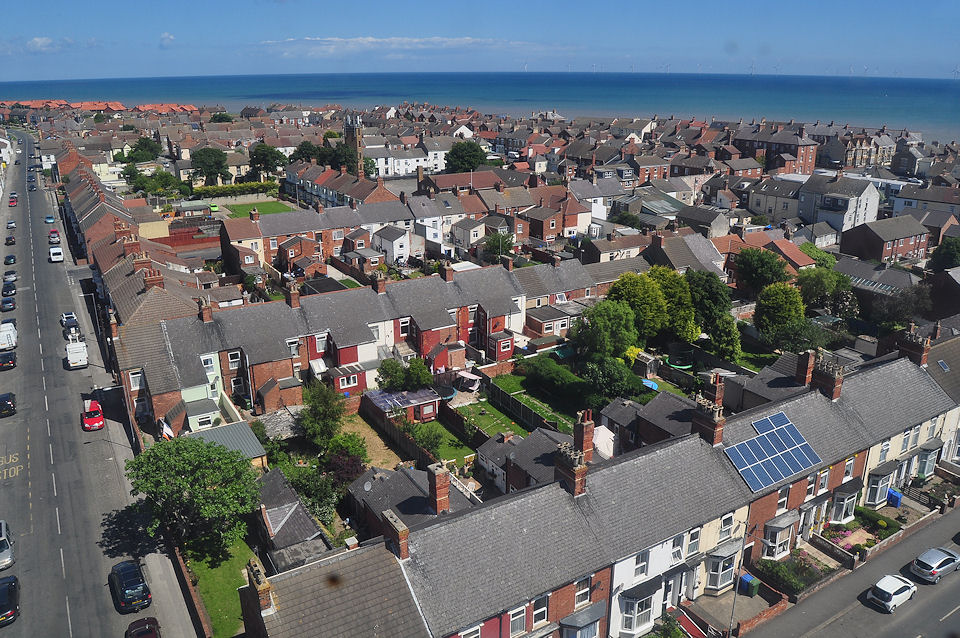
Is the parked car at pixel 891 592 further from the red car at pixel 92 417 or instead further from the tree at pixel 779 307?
the red car at pixel 92 417

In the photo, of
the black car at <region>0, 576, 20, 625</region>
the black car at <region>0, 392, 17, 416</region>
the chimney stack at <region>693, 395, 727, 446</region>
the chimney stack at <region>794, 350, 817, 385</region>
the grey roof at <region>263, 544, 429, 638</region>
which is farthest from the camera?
the black car at <region>0, 392, 17, 416</region>

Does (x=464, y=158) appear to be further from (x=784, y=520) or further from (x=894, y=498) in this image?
(x=784, y=520)

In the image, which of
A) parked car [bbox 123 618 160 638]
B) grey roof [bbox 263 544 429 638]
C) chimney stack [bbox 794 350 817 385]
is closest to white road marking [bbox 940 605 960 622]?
chimney stack [bbox 794 350 817 385]

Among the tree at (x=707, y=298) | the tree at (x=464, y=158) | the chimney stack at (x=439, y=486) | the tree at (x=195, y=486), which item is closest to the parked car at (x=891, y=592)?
the chimney stack at (x=439, y=486)

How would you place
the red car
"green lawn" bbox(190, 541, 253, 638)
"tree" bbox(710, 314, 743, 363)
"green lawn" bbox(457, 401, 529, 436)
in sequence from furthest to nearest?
1. "tree" bbox(710, 314, 743, 363)
2. "green lawn" bbox(457, 401, 529, 436)
3. the red car
4. "green lawn" bbox(190, 541, 253, 638)

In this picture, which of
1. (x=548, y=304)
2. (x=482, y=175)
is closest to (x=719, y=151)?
(x=482, y=175)

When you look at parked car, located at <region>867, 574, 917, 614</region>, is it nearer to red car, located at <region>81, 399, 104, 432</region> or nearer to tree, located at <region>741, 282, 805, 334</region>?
tree, located at <region>741, 282, 805, 334</region>

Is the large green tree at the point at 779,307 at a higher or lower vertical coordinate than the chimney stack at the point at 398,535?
lower
